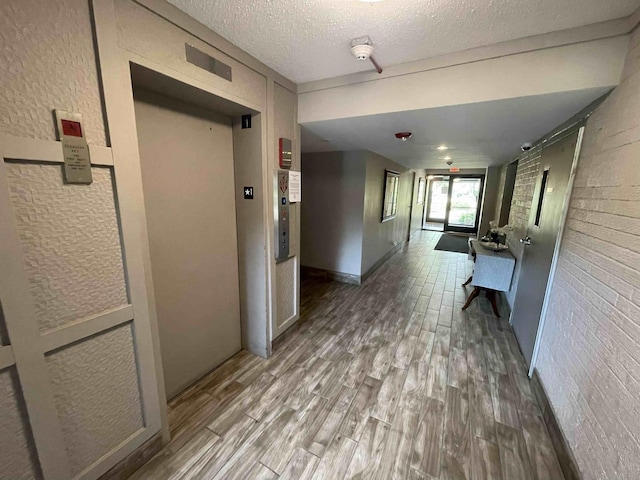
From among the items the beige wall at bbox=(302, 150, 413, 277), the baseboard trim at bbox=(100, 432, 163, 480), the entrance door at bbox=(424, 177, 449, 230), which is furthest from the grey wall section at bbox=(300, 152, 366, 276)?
the entrance door at bbox=(424, 177, 449, 230)

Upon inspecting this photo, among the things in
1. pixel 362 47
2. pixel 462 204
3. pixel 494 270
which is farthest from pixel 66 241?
pixel 462 204

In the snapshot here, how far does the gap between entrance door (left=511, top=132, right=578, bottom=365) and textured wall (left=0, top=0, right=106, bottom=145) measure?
2.84m

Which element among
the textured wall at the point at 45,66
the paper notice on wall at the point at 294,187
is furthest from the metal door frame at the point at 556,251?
the textured wall at the point at 45,66

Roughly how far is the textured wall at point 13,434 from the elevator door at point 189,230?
0.74m

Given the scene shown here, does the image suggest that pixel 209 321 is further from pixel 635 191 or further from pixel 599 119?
pixel 599 119

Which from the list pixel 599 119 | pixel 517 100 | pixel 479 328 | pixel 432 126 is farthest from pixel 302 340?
Answer: pixel 599 119

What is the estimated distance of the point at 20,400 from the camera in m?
0.92

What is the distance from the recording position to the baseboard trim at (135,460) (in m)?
1.25

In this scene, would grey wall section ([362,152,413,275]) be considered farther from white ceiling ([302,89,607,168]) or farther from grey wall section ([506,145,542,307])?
grey wall section ([506,145,542,307])

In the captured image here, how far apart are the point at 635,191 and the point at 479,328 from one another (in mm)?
2127

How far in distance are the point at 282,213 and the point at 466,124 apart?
5.64ft

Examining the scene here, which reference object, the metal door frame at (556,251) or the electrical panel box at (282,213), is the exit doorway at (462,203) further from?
the electrical panel box at (282,213)

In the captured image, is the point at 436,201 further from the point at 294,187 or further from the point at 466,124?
the point at 294,187

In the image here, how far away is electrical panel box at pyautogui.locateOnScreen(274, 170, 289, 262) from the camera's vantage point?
80.7 inches
